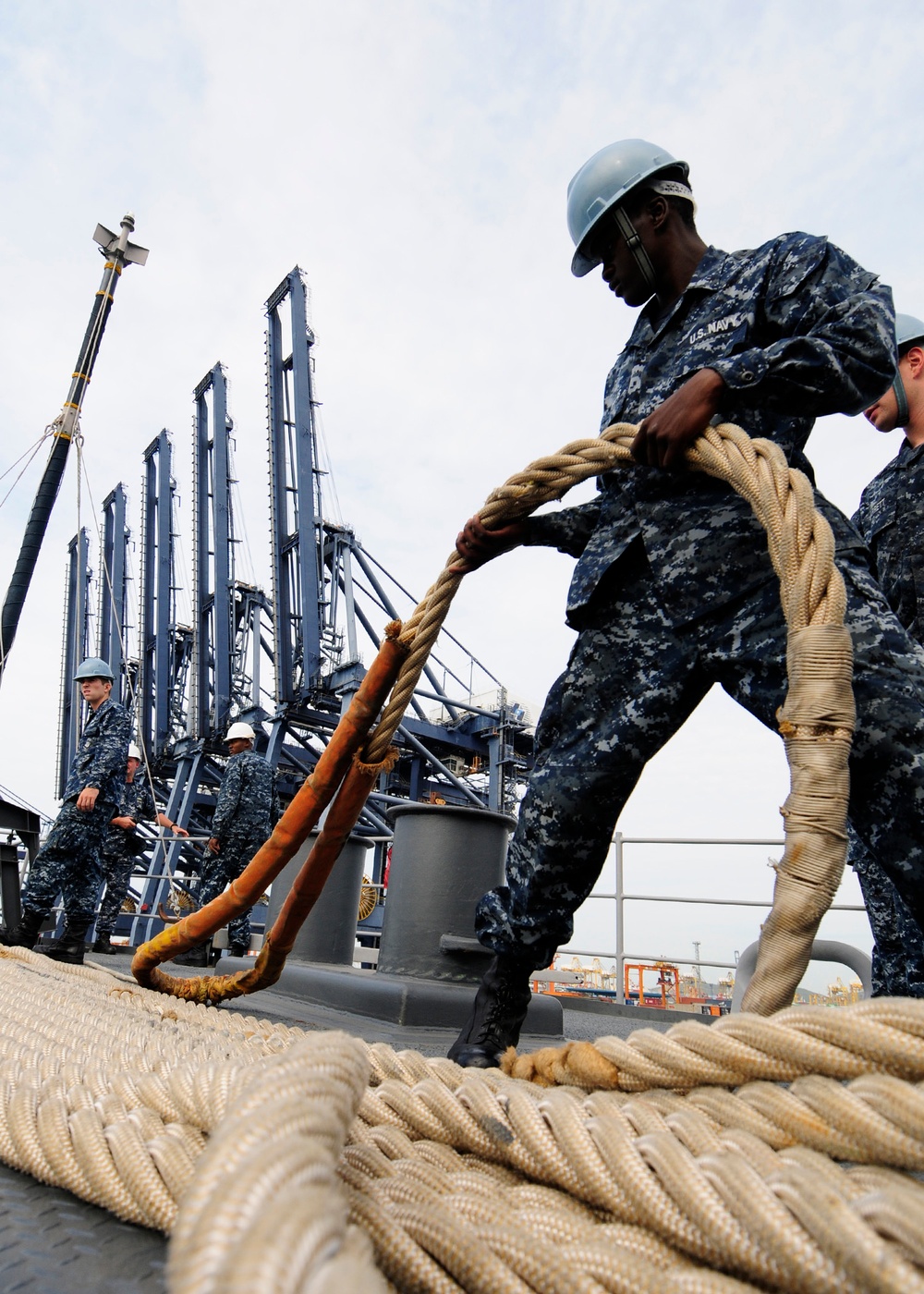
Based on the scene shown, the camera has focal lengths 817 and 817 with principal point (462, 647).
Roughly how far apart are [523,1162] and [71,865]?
4.43 m

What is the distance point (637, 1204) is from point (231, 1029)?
104 cm

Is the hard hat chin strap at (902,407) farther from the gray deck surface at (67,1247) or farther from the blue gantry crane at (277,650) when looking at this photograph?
the blue gantry crane at (277,650)

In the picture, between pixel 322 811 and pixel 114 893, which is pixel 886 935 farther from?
pixel 114 893

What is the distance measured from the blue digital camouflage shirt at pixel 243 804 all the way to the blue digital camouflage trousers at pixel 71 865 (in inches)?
41.5

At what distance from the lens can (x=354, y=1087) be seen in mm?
503

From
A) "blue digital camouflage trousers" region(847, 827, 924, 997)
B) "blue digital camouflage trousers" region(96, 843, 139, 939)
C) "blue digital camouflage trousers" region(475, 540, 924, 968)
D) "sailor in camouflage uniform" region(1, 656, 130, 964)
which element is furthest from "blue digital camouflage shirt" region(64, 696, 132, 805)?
"blue digital camouflage trousers" region(847, 827, 924, 997)

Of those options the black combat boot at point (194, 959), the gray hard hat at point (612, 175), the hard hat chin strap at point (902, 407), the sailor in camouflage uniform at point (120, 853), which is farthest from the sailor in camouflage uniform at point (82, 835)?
the hard hat chin strap at point (902, 407)

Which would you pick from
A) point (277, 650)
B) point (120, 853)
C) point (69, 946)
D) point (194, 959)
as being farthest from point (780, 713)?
point (277, 650)

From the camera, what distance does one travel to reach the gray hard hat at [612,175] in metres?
1.52

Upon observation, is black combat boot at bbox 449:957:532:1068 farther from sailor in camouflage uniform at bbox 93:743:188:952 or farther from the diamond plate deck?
sailor in camouflage uniform at bbox 93:743:188:952

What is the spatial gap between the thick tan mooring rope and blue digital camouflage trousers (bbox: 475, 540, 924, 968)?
595 mm

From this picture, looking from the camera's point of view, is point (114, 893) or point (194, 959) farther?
point (114, 893)

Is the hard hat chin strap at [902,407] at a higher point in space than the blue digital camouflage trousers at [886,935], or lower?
higher

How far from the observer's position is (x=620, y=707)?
1387 millimetres
